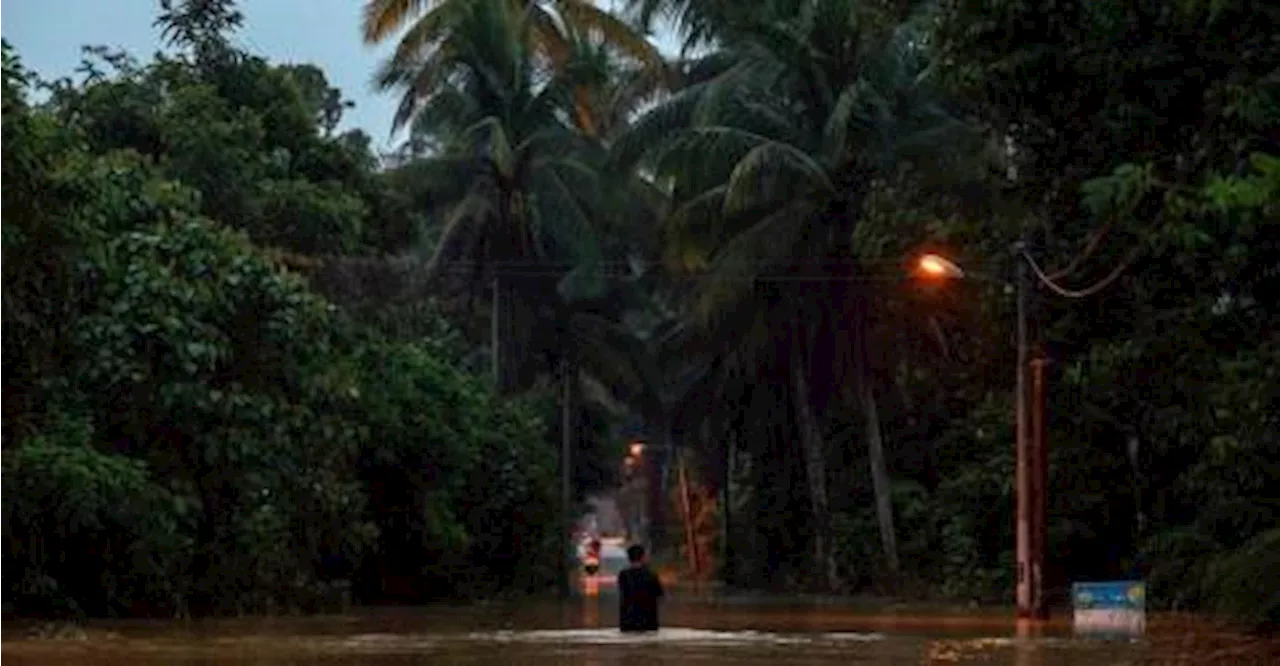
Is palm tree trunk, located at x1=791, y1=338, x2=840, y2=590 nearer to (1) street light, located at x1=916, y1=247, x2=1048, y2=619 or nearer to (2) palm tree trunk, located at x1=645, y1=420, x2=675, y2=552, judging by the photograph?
(1) street light, located at x1=916, y1=247, x2=1048, y2=619

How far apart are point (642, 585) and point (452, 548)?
1706 cm

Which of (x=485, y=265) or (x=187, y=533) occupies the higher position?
(x=485, y=265)

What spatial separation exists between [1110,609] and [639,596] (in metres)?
5.08

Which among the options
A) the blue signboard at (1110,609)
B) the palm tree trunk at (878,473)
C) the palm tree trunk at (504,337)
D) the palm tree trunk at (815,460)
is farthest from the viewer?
the palm tree trunk at (504,337)

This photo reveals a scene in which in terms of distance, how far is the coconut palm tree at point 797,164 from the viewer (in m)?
42.0

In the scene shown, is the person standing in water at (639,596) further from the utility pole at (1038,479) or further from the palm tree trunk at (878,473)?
the palm tree trunk at (878,473)

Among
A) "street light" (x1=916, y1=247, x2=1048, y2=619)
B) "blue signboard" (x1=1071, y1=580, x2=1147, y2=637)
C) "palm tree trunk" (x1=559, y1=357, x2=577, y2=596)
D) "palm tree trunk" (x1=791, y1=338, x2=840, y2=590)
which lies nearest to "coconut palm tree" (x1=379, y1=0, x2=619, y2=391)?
"palm tree trunk" (x1=559, y1=357, x2=577, y2=596)

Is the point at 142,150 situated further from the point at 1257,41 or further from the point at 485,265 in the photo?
the point at 1257,41

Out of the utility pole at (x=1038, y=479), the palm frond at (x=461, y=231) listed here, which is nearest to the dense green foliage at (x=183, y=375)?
the utility pole at (x=1038, y=479)

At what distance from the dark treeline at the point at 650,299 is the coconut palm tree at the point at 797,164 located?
0.10m

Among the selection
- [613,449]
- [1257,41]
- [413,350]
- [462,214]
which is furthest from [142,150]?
[613,449]

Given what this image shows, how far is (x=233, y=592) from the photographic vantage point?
2875cm

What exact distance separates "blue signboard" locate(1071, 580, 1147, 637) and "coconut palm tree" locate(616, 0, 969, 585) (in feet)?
61.2

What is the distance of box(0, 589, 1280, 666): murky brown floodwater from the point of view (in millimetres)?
18500
